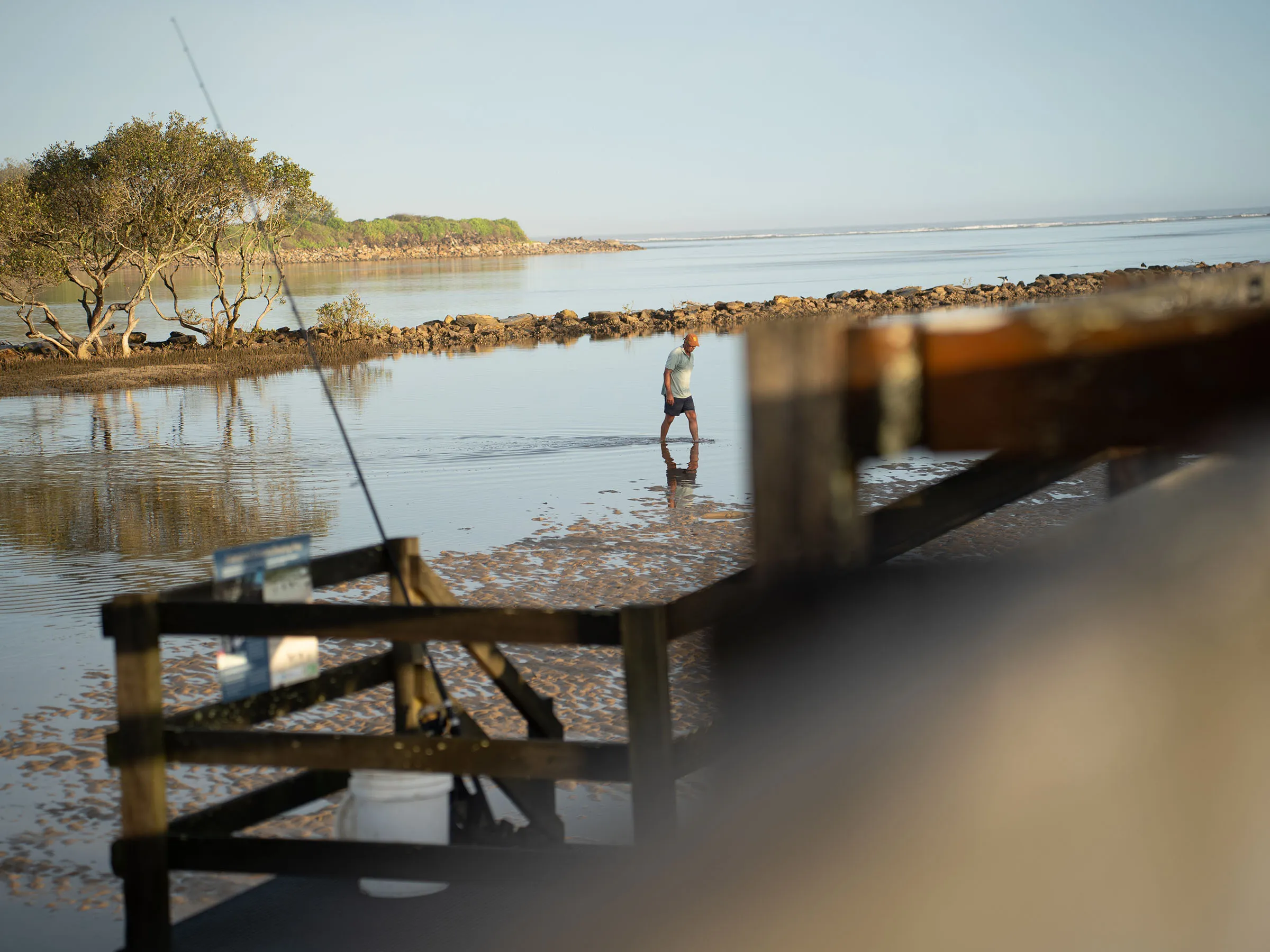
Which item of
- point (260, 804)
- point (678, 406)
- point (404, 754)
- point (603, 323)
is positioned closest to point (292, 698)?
point (260, 804)

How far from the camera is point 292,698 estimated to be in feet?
14.2

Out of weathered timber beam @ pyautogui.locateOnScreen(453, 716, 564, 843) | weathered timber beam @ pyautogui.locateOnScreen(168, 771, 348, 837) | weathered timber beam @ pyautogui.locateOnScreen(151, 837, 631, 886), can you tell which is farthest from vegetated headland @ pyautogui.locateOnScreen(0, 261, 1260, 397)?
weathered timber beam @ pyautogui.locateOnScreen(151, 837, 631, 886)

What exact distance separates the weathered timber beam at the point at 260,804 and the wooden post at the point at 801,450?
2890 mm

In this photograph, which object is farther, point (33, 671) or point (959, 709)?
point (33, 671)

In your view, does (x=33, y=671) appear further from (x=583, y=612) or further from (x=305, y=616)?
(x=583, y=612)

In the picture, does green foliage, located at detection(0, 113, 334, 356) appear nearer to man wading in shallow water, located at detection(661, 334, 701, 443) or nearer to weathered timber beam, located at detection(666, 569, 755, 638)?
man wading in shallow water, located at detection(661, 334, 701, 443)

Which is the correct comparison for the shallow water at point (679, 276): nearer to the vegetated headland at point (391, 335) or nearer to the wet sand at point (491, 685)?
the vegetated headland at point (391, 335)

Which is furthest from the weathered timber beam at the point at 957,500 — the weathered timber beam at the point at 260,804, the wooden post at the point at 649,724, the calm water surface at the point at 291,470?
the weathered timber beam at the point at 260,804

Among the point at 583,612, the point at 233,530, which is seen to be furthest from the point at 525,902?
the point at 233,530

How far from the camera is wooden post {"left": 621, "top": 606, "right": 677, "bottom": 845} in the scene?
3527 millimetres

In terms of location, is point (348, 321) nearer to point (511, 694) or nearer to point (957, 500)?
point (511, 694)

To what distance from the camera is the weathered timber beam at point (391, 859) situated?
3.76m

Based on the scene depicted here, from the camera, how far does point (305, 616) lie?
3881mm

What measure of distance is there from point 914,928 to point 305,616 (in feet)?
7.92
